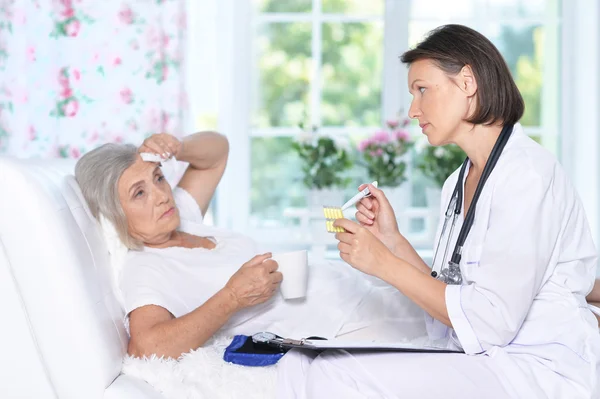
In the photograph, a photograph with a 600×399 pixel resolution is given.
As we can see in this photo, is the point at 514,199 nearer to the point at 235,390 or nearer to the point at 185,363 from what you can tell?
the point at 235,390

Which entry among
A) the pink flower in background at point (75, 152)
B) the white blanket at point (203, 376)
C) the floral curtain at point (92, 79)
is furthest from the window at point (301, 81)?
the white blanket at point (203, 376)

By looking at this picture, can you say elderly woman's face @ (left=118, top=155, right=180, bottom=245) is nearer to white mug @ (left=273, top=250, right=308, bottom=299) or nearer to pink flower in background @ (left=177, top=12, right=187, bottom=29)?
white mug @ (left=273, top=250, right=308, bottom=299)

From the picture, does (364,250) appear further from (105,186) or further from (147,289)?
(105,186)

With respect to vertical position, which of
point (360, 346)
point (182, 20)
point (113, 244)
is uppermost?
point (182, 20)

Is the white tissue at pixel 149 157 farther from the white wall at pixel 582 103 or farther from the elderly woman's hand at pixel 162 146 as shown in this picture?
the white wall at pixel 582 103

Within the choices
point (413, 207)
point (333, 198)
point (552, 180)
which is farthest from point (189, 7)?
point (552, 180)

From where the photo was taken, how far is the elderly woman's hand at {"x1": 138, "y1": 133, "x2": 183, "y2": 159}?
2.24m

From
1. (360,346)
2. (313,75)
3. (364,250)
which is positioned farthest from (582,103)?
(360,346)

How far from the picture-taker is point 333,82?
392 centimetres

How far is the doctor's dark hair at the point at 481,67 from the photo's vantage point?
1.73m

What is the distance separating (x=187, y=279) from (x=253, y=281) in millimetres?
296

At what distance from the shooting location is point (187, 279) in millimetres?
2164

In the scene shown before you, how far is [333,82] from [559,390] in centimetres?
256

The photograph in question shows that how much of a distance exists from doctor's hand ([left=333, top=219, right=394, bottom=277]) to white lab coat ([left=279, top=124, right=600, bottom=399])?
156mm
